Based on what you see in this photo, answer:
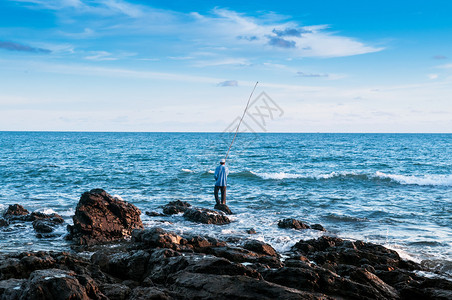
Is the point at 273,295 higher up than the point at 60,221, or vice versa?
the point at 273,295

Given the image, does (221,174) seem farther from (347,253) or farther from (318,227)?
(347,253)

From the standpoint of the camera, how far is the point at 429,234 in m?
12.3

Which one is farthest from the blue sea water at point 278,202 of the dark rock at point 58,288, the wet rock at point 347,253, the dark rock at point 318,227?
the dark rock at point 58,288

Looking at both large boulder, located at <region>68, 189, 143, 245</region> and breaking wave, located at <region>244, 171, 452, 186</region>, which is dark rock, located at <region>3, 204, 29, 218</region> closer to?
large boulder, located at <region>68, 189, 143, 245</region>

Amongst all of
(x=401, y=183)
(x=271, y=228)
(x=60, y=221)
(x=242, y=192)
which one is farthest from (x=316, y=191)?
(x=60, y=221)

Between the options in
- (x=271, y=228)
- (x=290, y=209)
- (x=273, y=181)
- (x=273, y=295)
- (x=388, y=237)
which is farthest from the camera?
(x=273, y=181)

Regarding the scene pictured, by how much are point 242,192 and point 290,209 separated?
→ 512cm

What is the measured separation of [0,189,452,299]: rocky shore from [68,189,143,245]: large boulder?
0.03 m

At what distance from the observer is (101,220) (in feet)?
38.4

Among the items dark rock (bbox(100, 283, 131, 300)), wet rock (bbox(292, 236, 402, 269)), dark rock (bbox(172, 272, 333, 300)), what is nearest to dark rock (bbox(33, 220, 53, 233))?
dark rock (bbox(100, 283, 131, 300))

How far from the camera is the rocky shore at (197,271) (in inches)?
218

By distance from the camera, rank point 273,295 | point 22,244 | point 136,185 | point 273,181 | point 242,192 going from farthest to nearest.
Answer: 1. point 273,181
2. point 136,185
3. point 242,192
4. point 22,244
5. point 273,295

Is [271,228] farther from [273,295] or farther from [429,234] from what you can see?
[273,295]

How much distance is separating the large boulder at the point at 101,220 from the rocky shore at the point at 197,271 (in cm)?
3
